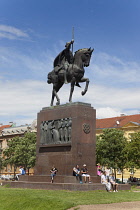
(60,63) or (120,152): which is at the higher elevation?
(60,63)

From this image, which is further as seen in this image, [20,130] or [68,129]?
[20,130]

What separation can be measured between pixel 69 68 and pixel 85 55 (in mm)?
1392

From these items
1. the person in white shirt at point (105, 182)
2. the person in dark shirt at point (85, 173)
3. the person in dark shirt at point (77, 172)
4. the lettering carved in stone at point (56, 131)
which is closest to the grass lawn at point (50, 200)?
the person in white shirt at point (105, 182)

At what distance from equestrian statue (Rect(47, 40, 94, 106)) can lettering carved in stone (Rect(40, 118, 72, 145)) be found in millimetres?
1777

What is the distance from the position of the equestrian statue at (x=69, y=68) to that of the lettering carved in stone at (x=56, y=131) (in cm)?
178

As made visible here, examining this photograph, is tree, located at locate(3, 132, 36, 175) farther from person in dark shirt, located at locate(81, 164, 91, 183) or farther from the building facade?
person in dark shirt, located at locate(81, 164, 91, 183)

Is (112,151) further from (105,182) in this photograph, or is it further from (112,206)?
(112,206)

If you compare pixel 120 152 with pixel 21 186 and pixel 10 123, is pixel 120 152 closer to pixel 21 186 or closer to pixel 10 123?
pixel 21 186

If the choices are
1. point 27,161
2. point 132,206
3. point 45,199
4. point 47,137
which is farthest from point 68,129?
point 27,161

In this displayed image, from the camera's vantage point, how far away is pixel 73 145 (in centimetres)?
2233

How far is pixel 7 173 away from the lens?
8588 centimetres

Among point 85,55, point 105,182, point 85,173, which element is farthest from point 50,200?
point 85,55

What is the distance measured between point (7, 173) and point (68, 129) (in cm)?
6626

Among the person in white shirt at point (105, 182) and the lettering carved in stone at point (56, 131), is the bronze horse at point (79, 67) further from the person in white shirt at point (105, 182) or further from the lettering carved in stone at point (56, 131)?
the person in white shirt at point (105, 182)
